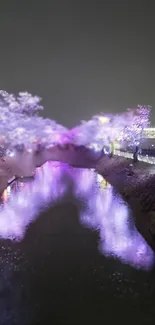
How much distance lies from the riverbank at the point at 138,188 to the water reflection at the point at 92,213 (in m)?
0.80

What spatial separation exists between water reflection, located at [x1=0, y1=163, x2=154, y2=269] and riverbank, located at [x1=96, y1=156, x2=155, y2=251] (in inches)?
31.7

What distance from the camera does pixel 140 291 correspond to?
17.9m

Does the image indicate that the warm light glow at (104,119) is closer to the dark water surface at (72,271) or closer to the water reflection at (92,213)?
the water reflection at (92,213)

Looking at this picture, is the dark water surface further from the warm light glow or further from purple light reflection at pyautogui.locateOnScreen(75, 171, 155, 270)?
the warm light glow

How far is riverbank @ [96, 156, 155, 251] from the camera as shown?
95.8 feet

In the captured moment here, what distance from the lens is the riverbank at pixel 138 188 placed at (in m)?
29.2

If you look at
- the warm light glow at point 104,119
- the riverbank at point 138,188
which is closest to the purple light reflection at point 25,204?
the riverbank at point 138,188

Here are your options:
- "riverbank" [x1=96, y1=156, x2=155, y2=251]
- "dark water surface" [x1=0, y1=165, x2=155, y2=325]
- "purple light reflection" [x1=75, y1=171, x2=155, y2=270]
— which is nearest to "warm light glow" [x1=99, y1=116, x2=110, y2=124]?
"riverbank" [x1=96, y1=156, x2=155, y2=251]

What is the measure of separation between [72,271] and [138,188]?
20.9 metres

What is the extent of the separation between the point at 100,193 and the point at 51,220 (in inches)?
702

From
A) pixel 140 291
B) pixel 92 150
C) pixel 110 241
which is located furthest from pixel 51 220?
pixel 92 150

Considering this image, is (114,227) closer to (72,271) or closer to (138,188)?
(138,188)

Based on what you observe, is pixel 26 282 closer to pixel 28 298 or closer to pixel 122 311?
pixel 28 298

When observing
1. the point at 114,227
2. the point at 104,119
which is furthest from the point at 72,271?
the point at 104,119
